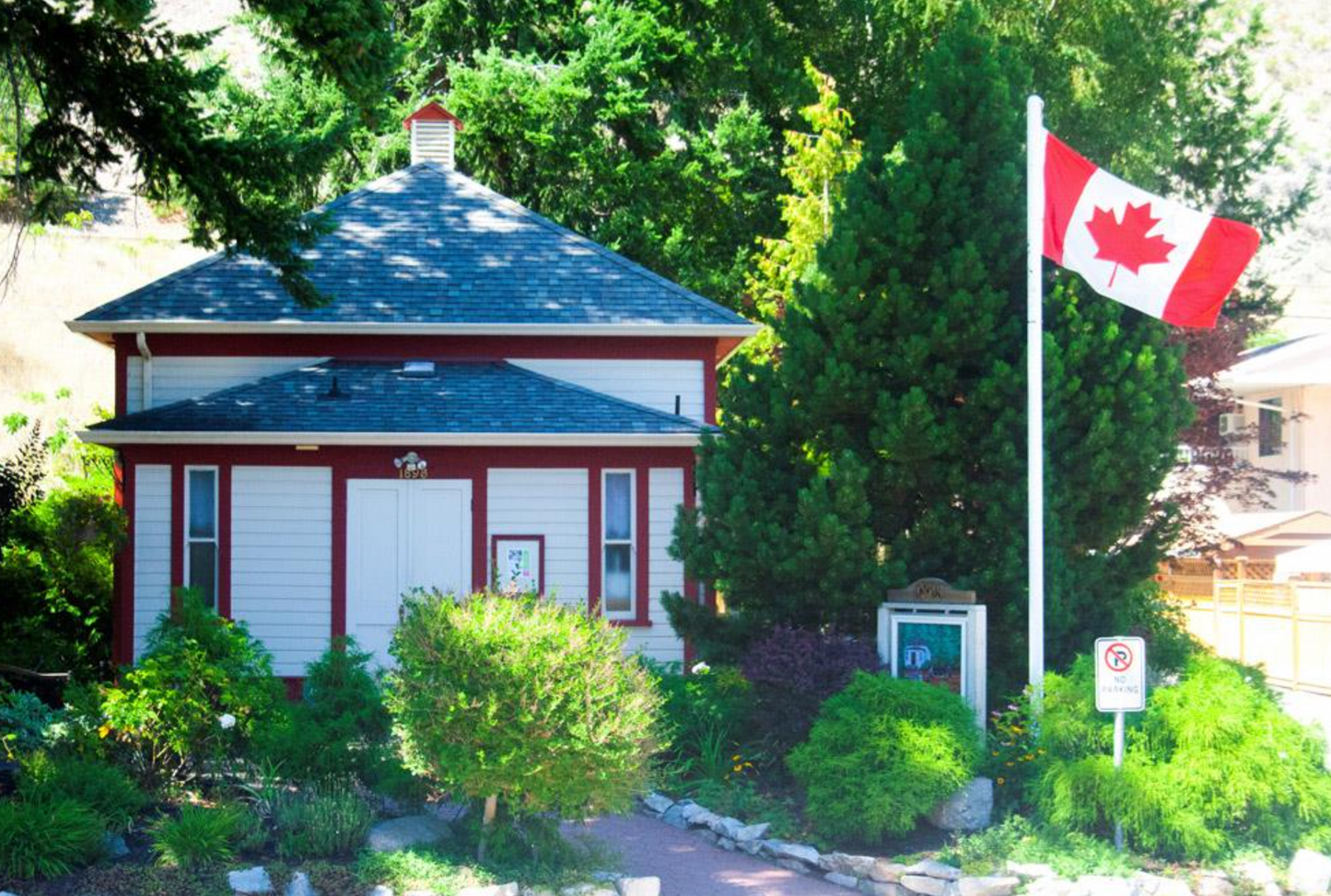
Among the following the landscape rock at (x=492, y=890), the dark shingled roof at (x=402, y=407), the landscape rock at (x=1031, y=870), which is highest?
the dark shingled roof at (x=402, y=407)

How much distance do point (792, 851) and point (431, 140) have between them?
15.0 m

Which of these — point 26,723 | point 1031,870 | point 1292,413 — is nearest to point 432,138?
point 26,723

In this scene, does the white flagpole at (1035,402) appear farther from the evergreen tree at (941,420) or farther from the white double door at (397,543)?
the white double door at (397,543)

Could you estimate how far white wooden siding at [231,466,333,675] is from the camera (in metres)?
18.4

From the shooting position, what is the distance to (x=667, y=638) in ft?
61.1

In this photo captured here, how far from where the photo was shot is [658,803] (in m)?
12.9

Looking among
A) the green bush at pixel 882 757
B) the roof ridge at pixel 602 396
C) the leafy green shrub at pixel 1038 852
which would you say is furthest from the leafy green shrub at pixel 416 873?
the roof ridge at pixel 602 396

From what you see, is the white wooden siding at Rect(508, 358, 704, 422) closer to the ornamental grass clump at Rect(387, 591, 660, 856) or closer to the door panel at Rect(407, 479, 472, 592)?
the door panel at Rect(407, 479, 472, 592)

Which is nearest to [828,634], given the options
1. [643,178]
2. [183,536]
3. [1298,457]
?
[183,536]

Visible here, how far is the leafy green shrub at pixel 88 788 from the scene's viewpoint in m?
10.8

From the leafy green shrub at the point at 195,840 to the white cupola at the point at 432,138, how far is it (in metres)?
14.6

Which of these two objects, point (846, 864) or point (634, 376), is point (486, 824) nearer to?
point (846, 864)

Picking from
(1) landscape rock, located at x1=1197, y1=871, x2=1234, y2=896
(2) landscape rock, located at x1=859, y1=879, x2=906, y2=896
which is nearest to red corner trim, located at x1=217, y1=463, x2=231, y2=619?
(2) landscape rock, located at x1=859, y1=879, x2=906, y2=896

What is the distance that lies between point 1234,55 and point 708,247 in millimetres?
11949
